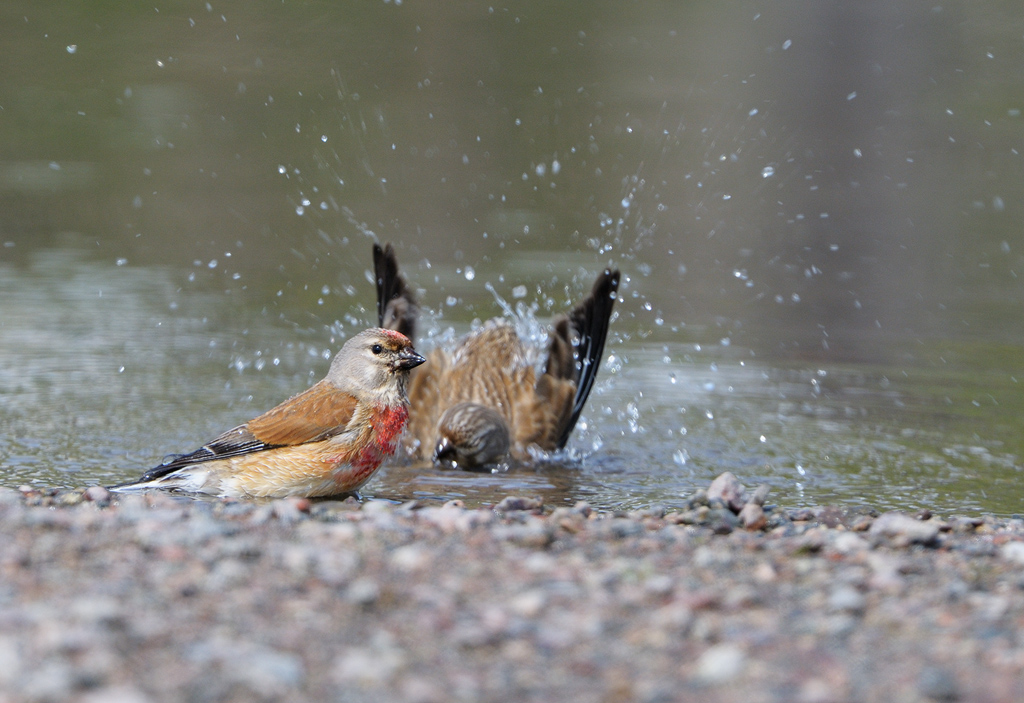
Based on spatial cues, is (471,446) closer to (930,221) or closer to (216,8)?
(930,221)

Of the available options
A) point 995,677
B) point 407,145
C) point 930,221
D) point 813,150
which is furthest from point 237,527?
point 813,150

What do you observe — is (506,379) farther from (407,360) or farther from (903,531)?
(903,531)

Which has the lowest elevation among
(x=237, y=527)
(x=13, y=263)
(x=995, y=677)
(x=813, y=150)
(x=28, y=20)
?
(x=995, y=677)

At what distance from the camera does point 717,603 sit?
3.56 meters

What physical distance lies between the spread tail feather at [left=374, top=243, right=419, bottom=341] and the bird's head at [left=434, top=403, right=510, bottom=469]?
0.63 m

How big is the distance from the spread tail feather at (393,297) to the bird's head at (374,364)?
135 centimetres

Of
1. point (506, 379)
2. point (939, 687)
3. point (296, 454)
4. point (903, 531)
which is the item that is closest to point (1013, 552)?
point (903, 531)

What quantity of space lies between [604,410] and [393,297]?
5.26 feet

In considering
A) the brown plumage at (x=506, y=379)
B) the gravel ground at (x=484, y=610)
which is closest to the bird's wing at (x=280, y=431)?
the gravel ground at (x=484, y=610)

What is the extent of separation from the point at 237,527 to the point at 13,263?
8079 mm

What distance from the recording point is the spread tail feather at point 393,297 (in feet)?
23.7

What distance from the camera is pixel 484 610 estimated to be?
3436 mm

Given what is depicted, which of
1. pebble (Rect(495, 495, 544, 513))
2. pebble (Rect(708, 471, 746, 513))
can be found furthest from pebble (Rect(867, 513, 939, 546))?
pebble (Rect(495, 495, 544, 513))

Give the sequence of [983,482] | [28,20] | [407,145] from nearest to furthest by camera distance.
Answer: [983,482] → [407,145] → [28,20]
